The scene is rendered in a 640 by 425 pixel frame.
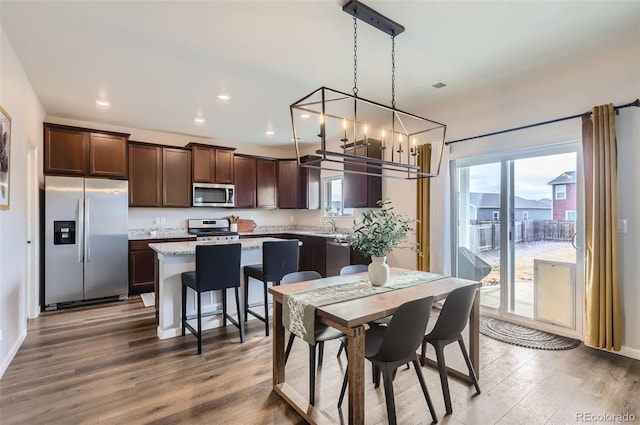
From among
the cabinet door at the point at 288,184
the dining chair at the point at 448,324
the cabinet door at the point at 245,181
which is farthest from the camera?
the cabinet door at the point at 288,184

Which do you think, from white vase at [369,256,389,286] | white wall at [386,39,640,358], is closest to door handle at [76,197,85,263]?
white vase at [369,256,389,286]

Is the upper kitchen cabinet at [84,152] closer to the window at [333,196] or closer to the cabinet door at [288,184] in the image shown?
the cabinet door at [288,184]

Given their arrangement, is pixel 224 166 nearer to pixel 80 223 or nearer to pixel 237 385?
pixel 80 223

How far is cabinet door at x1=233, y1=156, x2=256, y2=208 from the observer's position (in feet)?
20.0

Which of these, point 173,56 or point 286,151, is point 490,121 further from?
point 286,151

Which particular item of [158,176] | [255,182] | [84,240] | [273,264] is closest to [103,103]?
[158,176]

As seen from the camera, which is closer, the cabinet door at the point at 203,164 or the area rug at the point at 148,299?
the area rug at the point at 148,299

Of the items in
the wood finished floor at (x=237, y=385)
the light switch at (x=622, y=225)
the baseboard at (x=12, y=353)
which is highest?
the light switch at (x=622, y=225)

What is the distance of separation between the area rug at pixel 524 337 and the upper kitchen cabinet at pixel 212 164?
464 centimetres

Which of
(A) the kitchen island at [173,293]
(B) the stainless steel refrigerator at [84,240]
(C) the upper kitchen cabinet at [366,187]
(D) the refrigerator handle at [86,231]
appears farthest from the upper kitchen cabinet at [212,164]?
(A) the kitchen island at [173,293]

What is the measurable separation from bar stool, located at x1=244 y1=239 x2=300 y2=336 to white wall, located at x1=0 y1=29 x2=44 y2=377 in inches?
78.4

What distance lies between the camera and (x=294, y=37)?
8.43ft

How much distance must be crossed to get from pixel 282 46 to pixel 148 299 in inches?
153

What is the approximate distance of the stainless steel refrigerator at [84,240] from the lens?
13.6ft
